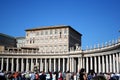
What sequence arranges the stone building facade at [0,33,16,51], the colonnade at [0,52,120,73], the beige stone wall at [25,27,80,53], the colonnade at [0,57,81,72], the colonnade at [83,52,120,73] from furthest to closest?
1. the stone building facade at [0,33,16,51]
2. the beige stone wall at [25,27,80,53]
3. the colonnade at [0,57,81,72]
4. the colonnade at [0,52,120,73]
5. the colonnade at [83,52,120,73]

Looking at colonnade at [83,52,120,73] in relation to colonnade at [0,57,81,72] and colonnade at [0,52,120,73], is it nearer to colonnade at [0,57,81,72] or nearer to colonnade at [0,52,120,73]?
colonnade at [0,52,120,73]

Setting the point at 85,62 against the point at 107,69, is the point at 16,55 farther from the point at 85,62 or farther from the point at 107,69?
the point at 107,69

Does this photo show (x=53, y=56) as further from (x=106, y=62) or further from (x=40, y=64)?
(x=106, y=62)

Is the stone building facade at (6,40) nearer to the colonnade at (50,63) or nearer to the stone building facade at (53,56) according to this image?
the stone building facade at (53,56)

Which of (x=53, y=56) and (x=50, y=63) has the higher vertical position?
(x=53, y=56)

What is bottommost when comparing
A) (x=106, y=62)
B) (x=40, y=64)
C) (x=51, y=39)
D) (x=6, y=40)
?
(x=40, y=64)

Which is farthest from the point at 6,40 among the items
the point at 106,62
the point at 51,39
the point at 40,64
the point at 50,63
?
the point at 106,62

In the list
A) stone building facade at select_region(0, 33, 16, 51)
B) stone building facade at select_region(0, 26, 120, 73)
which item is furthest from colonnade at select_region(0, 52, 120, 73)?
stone building facade at select_region(0, 33, 16, 51)

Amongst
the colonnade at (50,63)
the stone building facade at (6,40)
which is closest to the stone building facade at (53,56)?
the colonnade at (50,63)

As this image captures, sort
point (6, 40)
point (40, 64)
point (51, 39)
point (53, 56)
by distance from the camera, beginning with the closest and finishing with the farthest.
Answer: point (53, 56) → point (40, 64) → point (51, 39) → point (6, 40)

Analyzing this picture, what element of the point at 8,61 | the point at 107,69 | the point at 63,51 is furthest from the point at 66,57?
the point at 107,69

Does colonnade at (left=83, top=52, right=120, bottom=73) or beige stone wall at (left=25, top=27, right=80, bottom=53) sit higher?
beige stone wall at (left=25, top=27, right=80, bottom=53)

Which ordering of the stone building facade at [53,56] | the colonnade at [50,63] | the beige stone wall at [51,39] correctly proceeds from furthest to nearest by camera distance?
the beige stone wall at [51,39] → the colonnade at [50,63] → the stone building facade at [53,56]

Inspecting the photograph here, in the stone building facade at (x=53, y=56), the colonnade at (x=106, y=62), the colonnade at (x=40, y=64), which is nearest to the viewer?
the colonnade at (x=106, y=62)
